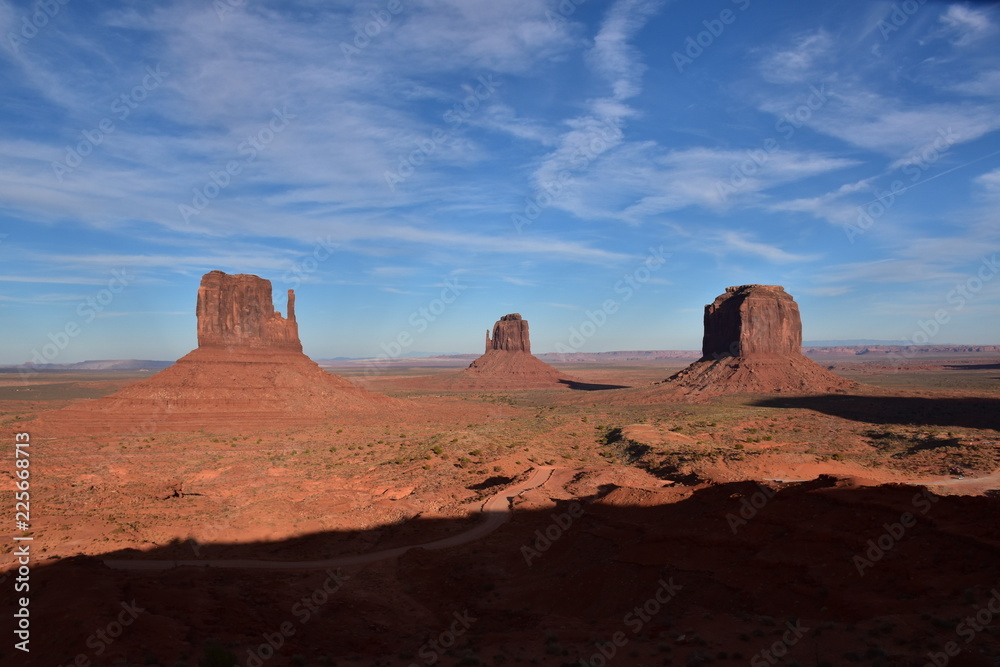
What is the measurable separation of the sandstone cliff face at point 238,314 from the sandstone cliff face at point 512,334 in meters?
89.7

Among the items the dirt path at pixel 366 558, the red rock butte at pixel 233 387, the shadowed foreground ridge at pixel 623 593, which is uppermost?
the red rock butte at pixel 233 387

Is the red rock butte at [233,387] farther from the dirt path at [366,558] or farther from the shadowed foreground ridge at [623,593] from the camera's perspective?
the shadowed foreground ridge at [623,593]

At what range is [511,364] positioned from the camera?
14988cm

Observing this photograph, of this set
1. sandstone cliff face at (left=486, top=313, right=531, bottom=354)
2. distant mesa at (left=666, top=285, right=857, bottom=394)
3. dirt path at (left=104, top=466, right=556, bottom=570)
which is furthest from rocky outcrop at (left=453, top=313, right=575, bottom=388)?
dirt path at (left=104, top=466, right=556, bottom=570)

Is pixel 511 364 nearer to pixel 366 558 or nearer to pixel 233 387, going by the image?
pixel 233 387

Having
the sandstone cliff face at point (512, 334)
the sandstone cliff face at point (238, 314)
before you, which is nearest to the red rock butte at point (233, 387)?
the sandstone cliff face at point (238, 314)

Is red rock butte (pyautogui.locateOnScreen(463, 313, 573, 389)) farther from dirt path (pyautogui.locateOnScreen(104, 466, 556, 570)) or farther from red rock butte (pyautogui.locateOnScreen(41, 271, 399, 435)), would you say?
dirt path (pyautogui.locateOnScreen(104, 466, 556, 570))

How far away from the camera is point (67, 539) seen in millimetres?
22938

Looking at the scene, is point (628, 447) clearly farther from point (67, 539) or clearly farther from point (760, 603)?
point (67, 539)

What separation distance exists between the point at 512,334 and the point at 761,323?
7946 centimetres

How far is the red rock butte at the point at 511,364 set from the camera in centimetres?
14000

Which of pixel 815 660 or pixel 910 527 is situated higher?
pixel 910 527

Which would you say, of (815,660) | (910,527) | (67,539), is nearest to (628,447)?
(910,527)

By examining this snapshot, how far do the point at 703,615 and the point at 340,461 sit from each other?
106 feet
